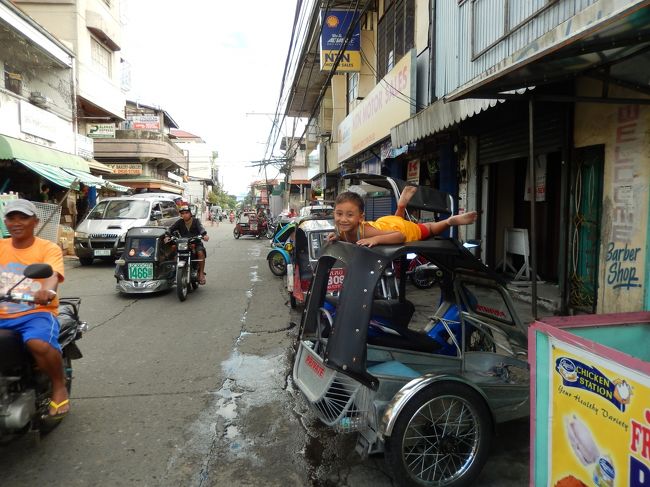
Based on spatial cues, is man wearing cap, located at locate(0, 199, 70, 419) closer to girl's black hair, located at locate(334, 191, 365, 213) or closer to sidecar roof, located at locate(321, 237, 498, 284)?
sidecar roof, located at locate(321, 237, 498, 284)

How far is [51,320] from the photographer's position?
3094 millimetres

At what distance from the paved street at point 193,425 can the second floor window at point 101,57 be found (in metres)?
19.2

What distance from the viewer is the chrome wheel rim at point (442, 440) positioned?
8.70 ft

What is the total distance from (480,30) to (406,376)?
675 centimetres

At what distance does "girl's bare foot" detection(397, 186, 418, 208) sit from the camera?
10.8 ft

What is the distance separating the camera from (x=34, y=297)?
2.94 meters

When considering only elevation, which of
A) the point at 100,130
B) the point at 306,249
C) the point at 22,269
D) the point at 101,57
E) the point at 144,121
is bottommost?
the point at 306,249

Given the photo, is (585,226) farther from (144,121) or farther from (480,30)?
(144,121)

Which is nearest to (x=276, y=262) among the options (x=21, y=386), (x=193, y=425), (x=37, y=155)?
(x=193, y=425)

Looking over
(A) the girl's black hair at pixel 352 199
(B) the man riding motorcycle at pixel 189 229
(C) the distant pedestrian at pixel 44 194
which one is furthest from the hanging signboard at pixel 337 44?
(A) the girl's black hair at pixel 352 199

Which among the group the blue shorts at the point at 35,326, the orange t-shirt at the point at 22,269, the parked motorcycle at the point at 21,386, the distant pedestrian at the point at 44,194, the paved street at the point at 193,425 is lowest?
the paved street at the point at 193,425

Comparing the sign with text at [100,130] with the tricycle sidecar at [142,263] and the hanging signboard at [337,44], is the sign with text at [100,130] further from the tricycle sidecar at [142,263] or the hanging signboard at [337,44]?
the tricycle sidecar at [142,263]

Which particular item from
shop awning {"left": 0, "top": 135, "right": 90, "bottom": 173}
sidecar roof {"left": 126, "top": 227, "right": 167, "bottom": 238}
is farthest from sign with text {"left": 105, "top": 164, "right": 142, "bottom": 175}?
sidecar roof {"left": 126, "top": 227, "right": 167, "bottom": 238}

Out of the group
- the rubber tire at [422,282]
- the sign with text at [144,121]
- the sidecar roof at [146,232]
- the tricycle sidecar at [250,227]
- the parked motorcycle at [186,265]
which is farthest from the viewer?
the sign with text at [144,121]
